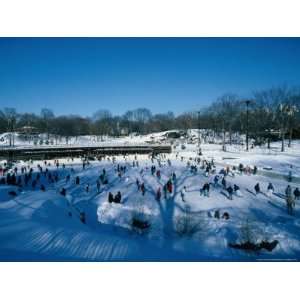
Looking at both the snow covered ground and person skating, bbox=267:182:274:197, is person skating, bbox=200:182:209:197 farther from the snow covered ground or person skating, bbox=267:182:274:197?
person skating, bbox=267:182:274:197

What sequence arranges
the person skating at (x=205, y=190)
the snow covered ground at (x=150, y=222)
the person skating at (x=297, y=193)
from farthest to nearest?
1. the person skating at (x=205, y=190)
2. the person skating at (x=297, y=193)
3. the snow covered ground at (x=150, y=222)

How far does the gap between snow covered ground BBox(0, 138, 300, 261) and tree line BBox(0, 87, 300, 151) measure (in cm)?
364

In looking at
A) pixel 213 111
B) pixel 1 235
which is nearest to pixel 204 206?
pixel 1 235

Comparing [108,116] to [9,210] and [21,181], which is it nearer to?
[21,181]

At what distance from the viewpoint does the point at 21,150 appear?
28484 mm

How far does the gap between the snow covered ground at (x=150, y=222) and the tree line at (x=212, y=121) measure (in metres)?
3.64

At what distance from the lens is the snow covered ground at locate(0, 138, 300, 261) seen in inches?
259

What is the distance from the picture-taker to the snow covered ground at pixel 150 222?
21.6 ft

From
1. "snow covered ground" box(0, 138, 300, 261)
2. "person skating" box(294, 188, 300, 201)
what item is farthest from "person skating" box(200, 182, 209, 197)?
"person skating" box(294, 188, 300, 201)

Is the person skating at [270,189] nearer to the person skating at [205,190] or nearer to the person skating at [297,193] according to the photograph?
the person skating at [297,193]

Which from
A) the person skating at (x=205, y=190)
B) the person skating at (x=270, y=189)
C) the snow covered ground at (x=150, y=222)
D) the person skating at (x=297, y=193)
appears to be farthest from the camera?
the person skating at (x=205, y=190)

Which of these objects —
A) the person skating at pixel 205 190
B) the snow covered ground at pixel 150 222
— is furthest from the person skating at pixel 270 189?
the person skating at pixel 205 190

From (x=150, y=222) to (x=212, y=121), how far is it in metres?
44.4

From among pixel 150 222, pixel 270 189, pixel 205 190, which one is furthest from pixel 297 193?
pixel 150 222
